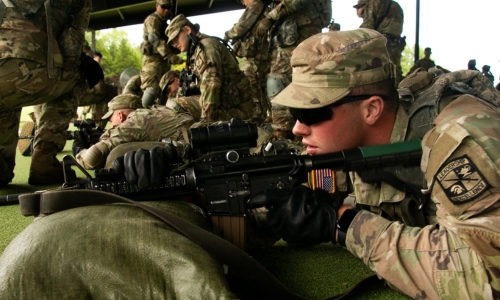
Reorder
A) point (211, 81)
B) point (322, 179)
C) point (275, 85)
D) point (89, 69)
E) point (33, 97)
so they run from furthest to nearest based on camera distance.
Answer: point (275, 85) < point (211, 81) < point (89, 69) < point (33, 97) < point (322, 179)

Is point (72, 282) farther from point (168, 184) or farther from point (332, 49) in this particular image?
point (332, 49)

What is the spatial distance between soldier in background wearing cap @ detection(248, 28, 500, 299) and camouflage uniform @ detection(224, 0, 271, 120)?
4831 mm

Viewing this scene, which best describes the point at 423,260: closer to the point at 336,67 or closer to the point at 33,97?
the point at 336,67

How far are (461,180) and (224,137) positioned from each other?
0.81 m

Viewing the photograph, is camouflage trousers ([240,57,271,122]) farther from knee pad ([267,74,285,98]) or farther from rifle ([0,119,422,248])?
rifle ([0,119,422,248])

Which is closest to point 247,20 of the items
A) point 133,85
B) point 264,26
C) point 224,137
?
point 264,26

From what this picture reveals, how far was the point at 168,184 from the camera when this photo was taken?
5.40ft

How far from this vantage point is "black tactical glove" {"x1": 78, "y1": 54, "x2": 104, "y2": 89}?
4340 millimetres

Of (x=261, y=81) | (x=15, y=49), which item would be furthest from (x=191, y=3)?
(x=15, y=49)

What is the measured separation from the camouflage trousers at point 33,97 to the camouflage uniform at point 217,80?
1331 millimetres

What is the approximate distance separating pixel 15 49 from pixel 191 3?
8942 millimetres

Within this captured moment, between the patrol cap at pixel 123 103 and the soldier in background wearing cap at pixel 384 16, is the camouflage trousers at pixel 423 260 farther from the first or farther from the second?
the soldier in background wearing cap at pixel 384 16

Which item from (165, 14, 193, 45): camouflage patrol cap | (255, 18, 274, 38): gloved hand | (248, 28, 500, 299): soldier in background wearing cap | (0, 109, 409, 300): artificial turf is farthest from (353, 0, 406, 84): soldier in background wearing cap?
(248, 28, 500, 299): soldier in background wearing cap

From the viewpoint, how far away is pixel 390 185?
1718 millimetres
